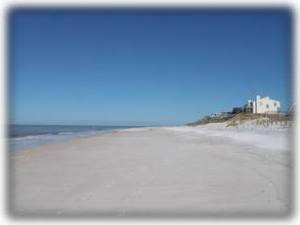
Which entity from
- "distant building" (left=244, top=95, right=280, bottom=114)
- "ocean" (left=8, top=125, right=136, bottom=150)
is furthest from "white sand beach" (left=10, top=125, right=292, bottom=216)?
"distant building" (left=244, top=95, right=280, bottom=114)

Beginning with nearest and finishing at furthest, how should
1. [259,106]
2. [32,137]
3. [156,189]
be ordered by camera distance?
[156,189], [32,137], [259,106]

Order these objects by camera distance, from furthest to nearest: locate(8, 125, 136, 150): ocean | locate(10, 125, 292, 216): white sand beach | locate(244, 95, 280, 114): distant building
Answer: locate(244, 95, 280, 114): distant building, locate(8, 125, 136, 150): ocean, locate(10, 125, 292, 216): white sand beach

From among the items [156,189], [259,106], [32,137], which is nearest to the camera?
[156,189]

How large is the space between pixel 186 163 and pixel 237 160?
1175 mm

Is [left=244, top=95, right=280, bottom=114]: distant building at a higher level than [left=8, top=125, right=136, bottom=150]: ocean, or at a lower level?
higher

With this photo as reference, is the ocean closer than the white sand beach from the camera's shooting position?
No

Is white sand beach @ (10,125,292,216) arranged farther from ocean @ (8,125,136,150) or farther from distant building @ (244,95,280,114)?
distant building @ (244,95,280,114)

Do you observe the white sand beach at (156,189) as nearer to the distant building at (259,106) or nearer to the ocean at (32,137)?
the ocean at (32,137)

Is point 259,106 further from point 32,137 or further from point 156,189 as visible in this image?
point 156,189

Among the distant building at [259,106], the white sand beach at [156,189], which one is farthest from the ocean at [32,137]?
the distant building at [259,106]

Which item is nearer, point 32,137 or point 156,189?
point 156,189

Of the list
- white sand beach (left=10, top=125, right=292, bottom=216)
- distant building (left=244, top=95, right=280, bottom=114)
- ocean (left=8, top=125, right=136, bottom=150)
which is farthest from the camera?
distant building (left=244, top=95, right=280, bottom=114)

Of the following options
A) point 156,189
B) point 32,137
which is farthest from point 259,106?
point 156,189

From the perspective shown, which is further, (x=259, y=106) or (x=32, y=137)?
(x=259, y=106)
